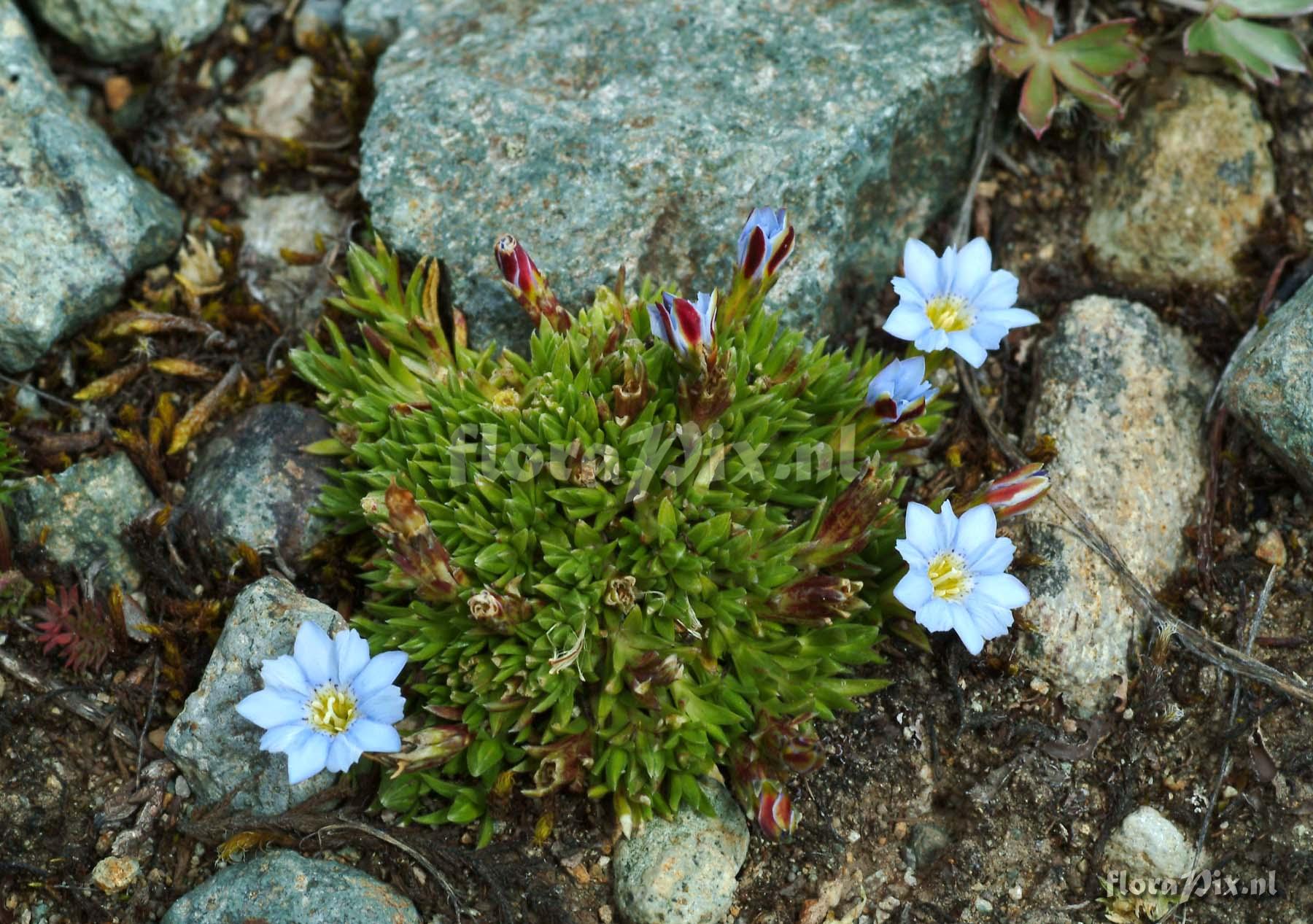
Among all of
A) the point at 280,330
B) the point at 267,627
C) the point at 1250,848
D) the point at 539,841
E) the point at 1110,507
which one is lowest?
the point at 1250,848

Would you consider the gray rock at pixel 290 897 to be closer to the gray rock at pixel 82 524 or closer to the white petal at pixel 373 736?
the white petal at pixel 373 736

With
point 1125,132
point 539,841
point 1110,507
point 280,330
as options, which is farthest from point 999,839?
point 280,330

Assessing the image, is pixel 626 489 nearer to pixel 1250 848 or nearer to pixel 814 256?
pixel 814 256

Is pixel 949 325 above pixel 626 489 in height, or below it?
above

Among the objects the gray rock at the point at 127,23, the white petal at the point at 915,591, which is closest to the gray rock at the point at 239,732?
the white petal at the point at 915,591

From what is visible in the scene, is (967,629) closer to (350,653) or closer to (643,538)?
(643,538)
